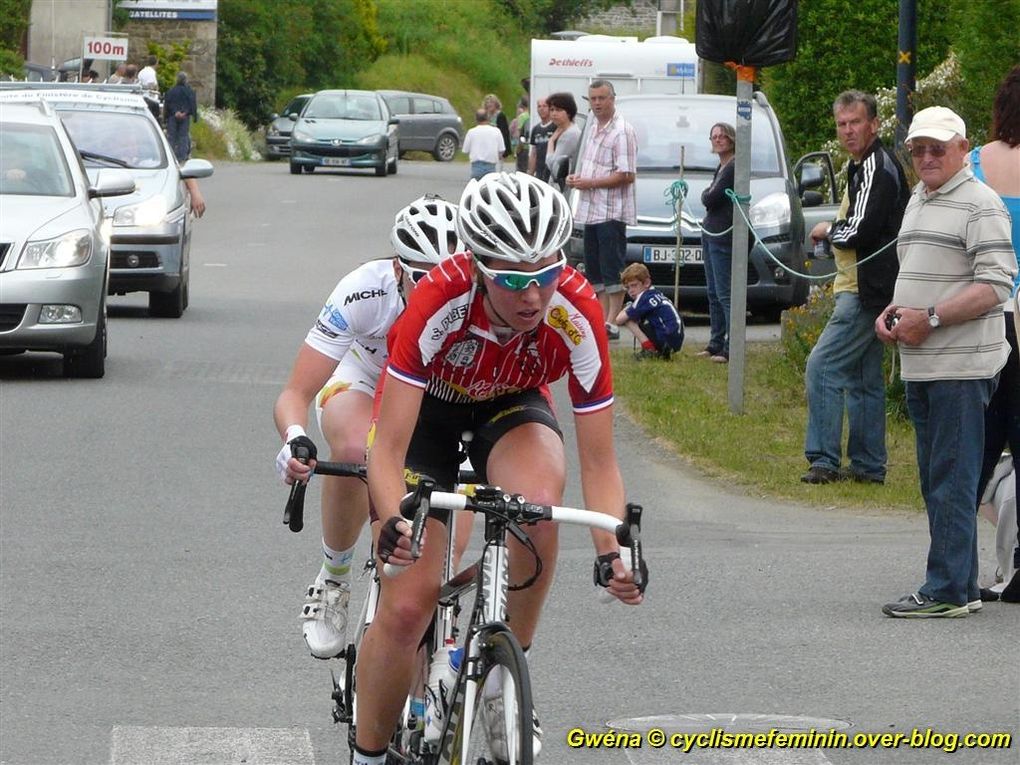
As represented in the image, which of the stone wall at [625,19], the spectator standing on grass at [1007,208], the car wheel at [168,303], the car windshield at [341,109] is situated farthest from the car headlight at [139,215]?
the stone wall at [625,19]

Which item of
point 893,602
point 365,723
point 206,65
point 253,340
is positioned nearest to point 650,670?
point 893,602

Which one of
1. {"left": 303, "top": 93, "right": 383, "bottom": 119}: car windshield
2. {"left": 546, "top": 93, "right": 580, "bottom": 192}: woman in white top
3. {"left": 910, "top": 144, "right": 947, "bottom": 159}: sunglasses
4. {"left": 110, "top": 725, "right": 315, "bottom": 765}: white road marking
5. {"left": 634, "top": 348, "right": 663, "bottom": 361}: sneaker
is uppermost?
{"left": 303, "top": 93, "right": 383, "bottom": 119}: car windshield

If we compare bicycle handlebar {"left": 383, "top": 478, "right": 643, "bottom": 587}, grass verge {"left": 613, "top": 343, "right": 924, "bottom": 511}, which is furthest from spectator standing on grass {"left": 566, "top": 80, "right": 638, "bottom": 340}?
bicycle handlebar {"left": 383, "top": 478, "right": 643, "bottom": 587}

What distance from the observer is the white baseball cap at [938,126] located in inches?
309

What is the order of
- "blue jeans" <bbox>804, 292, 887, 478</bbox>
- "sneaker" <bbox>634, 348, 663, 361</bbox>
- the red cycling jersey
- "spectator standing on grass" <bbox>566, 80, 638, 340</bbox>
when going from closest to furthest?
the red cycling jersey < "blue jeans" <bbox>804, 292, 887, 478</bbox> < "sneaker" <bbox>634, 348, 663, 361</bbox> < "spectator standing on grass" <bbox>566, 80, 638, 340</bbox>

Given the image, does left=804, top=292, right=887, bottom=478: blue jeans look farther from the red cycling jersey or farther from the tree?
the tree

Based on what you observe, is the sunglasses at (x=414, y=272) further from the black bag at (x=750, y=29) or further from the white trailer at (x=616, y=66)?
the white trailer at (x=616, y=66)

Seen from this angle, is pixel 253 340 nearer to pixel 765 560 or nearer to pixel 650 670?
pixel 765 560

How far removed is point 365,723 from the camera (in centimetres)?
532

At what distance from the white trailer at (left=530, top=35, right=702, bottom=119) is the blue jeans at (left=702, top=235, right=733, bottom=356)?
1600 cm

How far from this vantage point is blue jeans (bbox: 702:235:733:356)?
15.9 m

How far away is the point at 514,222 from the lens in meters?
4.77

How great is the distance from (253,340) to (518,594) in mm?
12724

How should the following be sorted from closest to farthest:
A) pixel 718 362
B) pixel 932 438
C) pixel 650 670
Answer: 1. pixel 650 670
2. pixel 932 438
3. pixel 718 362
